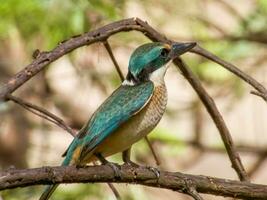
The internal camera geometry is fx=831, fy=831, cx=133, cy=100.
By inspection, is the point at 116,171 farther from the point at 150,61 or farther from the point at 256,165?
the point at 256,165

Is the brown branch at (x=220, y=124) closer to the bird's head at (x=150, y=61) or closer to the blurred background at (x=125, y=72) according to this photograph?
the bird's head at (x=150, y=61)

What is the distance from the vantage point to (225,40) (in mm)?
5715

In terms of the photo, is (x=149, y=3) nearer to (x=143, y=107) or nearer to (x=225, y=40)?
(x=225, y=40)

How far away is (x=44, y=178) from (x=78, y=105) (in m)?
3.68

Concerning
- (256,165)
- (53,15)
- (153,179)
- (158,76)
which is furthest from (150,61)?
(256,165)

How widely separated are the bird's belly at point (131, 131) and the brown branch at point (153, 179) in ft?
1.33

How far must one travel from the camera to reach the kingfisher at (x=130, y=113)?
10.0ft

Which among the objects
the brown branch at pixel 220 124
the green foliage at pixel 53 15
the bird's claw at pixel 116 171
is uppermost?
the green foliage at pixel 53 15

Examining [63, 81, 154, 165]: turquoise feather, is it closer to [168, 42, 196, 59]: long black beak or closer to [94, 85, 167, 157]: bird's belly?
[94, 85, 167, 157]: bird's belly

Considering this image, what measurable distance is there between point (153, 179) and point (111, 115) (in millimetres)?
527

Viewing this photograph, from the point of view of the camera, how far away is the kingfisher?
3.06 meters

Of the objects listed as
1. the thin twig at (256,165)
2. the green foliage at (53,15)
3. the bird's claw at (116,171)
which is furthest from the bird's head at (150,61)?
the thin twig at (256,165)

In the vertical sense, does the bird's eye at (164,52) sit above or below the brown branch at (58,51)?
above

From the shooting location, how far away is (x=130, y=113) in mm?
3152
